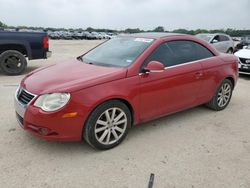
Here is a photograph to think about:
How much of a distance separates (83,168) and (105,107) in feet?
2.60

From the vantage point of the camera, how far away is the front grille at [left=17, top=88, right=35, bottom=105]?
345 cm

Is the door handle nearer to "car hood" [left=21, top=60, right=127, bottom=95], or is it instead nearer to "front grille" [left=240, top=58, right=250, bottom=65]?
"car hood" [left=21, top=60, right=127, bottom=95]

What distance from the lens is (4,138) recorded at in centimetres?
388

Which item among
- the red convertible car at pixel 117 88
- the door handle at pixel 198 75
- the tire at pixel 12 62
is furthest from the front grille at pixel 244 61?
the tire at pixel 12 62

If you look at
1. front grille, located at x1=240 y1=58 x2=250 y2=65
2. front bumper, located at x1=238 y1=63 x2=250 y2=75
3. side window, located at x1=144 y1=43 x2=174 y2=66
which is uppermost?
side window, located at x1=144 y1=43 x2=174 y2=66

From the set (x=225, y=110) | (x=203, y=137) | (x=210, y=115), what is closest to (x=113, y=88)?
(x=203, y=137)

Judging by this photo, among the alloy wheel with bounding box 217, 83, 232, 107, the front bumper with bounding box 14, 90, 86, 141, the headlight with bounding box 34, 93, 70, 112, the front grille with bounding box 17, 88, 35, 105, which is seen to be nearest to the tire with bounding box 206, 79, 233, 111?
the alloy wheel with bounding box 217, 83, 232, 107

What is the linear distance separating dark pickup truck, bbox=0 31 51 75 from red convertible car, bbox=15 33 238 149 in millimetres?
4590

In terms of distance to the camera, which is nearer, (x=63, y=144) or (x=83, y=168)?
(x=83, y=168)

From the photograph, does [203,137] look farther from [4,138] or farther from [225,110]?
[4,138]

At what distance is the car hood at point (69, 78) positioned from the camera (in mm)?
3346

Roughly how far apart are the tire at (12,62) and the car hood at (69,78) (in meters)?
4.92

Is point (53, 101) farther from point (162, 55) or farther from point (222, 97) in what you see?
point (222, 97)

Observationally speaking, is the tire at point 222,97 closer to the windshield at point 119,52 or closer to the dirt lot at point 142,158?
the dirt lot at point 142,158
